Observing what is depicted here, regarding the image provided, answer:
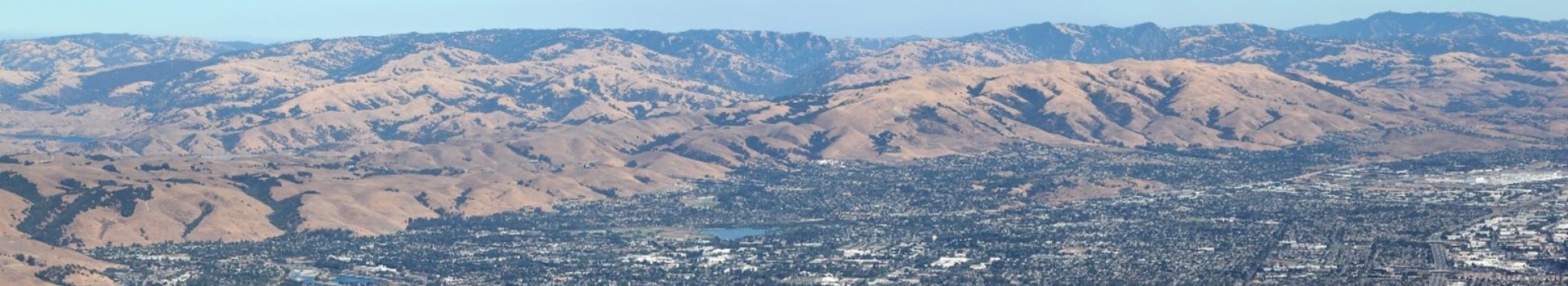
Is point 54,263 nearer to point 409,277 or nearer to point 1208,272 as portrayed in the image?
point 409,277

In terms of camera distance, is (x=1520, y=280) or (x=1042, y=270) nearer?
(x=1520, y=280)

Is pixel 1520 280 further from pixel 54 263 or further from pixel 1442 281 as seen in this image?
pixel 54 263

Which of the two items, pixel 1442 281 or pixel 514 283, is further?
pixel 514 283

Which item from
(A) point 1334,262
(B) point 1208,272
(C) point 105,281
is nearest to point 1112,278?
(B) point 1208,272

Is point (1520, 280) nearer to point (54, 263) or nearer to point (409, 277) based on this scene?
point (409, 277)

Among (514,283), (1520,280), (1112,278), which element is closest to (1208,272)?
(1112,278)

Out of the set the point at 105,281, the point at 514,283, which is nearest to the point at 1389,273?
the point at 514,283

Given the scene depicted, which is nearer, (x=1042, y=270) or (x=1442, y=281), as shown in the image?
(x=1442, y=281)
